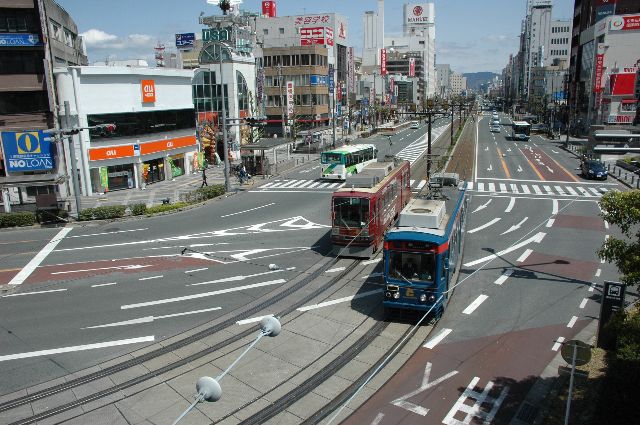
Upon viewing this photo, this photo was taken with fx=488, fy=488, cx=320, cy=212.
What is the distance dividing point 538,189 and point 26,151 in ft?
138

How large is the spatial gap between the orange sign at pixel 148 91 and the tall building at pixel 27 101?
303 inches

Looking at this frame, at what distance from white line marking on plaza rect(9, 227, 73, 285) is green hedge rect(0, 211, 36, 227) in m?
2.72

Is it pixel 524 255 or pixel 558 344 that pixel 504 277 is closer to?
pixel 524 255

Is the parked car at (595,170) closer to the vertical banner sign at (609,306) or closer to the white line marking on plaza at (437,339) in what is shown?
the vertical banner sign at (609,306)

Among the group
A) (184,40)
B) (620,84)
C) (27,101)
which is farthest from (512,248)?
(184,40)

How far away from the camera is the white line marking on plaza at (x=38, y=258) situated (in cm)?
2195

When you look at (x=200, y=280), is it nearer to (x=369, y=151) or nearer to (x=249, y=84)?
(x=369, y=151)

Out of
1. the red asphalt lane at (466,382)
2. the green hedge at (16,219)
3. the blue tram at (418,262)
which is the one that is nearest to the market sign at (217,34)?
the green hedge at (16,219)

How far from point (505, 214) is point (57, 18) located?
45588 mm

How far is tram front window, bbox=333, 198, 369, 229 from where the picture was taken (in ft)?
73.6

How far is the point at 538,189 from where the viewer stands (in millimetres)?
42562

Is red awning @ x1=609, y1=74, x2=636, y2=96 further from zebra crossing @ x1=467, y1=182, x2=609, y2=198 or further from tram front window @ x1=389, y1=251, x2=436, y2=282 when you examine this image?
tram front window @ x1=389, y1=251, x2=436, y2=282

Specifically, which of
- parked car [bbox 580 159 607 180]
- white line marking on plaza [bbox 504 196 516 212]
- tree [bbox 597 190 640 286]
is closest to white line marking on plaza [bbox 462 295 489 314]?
tree [bbox 597 190 640 286]

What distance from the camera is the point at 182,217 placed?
3381 cm
